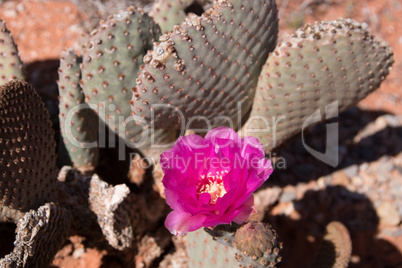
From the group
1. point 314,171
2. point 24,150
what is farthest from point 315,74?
point 24,150

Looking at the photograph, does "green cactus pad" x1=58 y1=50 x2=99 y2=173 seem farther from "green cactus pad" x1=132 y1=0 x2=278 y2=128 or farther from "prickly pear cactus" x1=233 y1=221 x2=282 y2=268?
"prickly pear cactus" x1=233 y1=221 x2=282 y2=268

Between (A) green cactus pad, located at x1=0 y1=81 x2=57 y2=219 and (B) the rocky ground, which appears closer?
(A) green cactus pad, located at x1=0 y1=81 x2=57 y2=219

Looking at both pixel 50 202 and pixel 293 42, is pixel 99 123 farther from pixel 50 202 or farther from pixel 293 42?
pixel 293 42

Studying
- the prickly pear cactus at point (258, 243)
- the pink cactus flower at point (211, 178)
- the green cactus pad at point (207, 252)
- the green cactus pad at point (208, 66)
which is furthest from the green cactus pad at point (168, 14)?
the prickly pear cactus at point (258, 243)

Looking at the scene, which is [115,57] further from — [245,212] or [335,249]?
[335,249]

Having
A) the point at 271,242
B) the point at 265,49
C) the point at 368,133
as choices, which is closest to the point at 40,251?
the point at 271,242

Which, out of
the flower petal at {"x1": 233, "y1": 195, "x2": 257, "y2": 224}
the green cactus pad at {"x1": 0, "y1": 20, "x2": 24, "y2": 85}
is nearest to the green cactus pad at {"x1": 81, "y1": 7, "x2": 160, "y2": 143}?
the green cactus pad at {"x1": 0, "y1": 20, "x2": 24, "y2": 85}

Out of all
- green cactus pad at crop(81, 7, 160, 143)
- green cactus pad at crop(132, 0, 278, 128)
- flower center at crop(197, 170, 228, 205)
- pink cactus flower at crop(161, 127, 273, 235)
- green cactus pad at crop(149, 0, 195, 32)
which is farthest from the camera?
green cactus pad at crop(149, 0, 195, 32)
